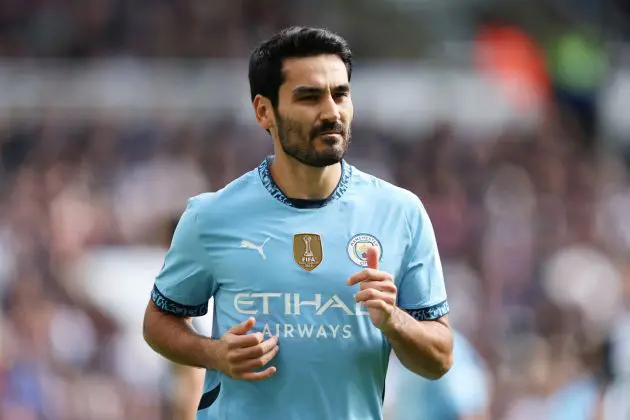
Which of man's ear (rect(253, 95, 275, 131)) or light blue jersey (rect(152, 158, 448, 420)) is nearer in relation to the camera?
light blue jersey (rect(152, 158, 448, 420))

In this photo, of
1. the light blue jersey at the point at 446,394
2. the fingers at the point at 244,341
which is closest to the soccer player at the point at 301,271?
the fingers at the point at 244,341

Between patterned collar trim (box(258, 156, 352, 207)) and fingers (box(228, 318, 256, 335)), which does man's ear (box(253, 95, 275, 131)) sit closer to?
patterned collar trim (box(258, 156, 352, 207))

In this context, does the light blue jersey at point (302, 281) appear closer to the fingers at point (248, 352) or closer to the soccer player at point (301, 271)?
the soccer player at point (301, 271)

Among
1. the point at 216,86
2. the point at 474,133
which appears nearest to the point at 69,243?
the point at 216,86

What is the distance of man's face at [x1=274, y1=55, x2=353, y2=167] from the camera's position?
4922mm

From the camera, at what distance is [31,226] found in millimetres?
15289

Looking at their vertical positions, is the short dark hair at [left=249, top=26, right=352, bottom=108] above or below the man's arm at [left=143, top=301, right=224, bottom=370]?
above

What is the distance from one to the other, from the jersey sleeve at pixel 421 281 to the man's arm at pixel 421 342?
0.05 meters

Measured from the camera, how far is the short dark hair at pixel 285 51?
502 cm

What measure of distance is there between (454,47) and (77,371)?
297 inches

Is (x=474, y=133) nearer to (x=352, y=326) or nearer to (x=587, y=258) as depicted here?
(x=587, y=258)

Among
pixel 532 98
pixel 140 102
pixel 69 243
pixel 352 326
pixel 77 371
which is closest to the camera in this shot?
pixel 352 326

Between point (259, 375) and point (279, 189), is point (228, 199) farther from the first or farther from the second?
point (259, 375)

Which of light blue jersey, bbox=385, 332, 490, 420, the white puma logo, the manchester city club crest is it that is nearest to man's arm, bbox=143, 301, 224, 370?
the white puma logo
